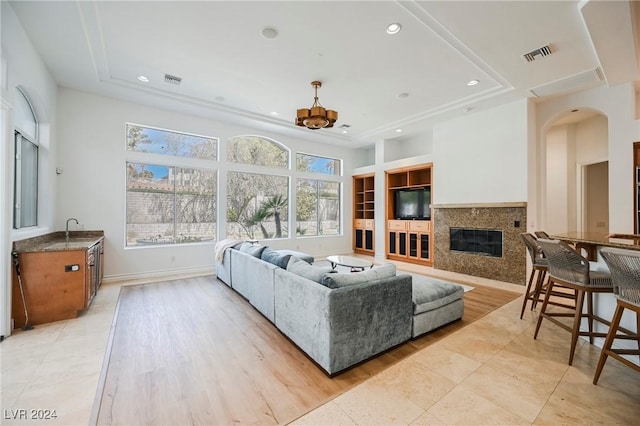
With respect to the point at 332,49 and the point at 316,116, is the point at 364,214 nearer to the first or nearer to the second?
the point at 316,116

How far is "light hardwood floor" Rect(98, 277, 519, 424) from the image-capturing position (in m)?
1.75

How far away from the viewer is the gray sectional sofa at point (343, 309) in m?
2.12

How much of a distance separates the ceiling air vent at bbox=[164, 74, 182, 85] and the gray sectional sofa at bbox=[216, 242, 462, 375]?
11.0ft

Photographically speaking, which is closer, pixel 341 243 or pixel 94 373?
pixel 94 373

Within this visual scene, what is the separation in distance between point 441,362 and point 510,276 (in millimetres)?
3605

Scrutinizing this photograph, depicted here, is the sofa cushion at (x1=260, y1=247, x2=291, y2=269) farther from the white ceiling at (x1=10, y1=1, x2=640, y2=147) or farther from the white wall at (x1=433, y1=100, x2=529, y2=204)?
the white wall at (x1=433, y1=100, x2=529, y2=204)

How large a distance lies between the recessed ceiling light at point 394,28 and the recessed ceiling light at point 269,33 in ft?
4.25

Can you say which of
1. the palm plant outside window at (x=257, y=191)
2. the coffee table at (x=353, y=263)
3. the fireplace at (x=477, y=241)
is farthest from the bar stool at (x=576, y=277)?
the palm plant outside window at (x=257, y=191)

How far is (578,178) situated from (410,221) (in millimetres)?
3743

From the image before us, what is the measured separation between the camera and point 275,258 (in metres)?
3.15

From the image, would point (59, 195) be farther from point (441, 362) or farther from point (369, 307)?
point (441, 362)

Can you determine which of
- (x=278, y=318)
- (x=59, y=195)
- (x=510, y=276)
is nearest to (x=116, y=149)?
(x=59, y=195)

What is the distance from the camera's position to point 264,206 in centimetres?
685

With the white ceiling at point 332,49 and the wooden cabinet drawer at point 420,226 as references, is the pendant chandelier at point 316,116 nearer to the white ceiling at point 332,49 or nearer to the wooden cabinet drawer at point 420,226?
the white ceiling at point 332,49
